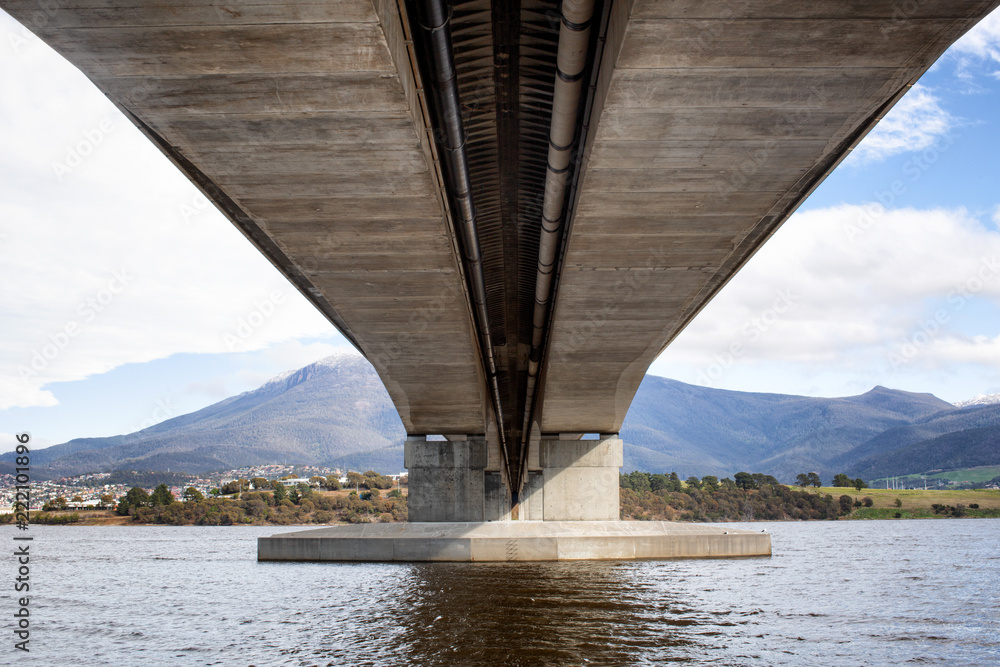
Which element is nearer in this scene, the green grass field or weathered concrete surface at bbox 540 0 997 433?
weathered concrete surface at bbox 540 0 997 433

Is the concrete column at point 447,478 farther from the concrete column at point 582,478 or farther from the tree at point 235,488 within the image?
the tree at point 235,488

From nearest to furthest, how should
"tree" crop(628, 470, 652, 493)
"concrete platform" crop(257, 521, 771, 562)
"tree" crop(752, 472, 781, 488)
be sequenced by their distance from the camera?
"concrete platform" crop(257, 521, 771, 562), "tree" crop(628, 470, 652, 493), "tree" crop(752, 472, 781, 488)

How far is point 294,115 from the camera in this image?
11664 millimetres

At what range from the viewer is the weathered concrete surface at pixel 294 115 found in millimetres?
9539

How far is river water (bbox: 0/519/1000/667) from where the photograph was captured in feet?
48.6

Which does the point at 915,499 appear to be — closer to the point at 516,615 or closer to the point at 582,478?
the point at 582,478

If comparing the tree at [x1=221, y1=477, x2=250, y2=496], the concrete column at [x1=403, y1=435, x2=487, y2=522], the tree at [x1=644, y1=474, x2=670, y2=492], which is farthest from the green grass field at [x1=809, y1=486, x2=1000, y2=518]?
the concrete column at [x1=403, y1=435, x2=487, y2=522]

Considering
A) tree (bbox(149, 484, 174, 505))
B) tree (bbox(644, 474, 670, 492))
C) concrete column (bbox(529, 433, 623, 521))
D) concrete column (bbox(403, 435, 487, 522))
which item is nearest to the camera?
concrete column (bbox(403, 435, 487, 522))

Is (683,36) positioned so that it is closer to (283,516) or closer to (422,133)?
(422,133)

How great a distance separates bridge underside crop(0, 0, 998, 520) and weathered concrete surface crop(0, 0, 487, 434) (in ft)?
0.14

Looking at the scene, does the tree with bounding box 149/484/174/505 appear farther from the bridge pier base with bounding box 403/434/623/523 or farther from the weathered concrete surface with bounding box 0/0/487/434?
the weathered concrete surface with bounding box 0/0/487/434

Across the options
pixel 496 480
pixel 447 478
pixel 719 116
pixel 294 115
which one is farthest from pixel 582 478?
pixel 294 115

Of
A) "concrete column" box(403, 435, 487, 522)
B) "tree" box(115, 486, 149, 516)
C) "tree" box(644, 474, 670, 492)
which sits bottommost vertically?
"tree" box(115, 486, 149, 516)

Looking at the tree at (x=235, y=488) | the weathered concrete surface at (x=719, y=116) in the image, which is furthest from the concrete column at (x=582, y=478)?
the tree at (x=235, y=488)
